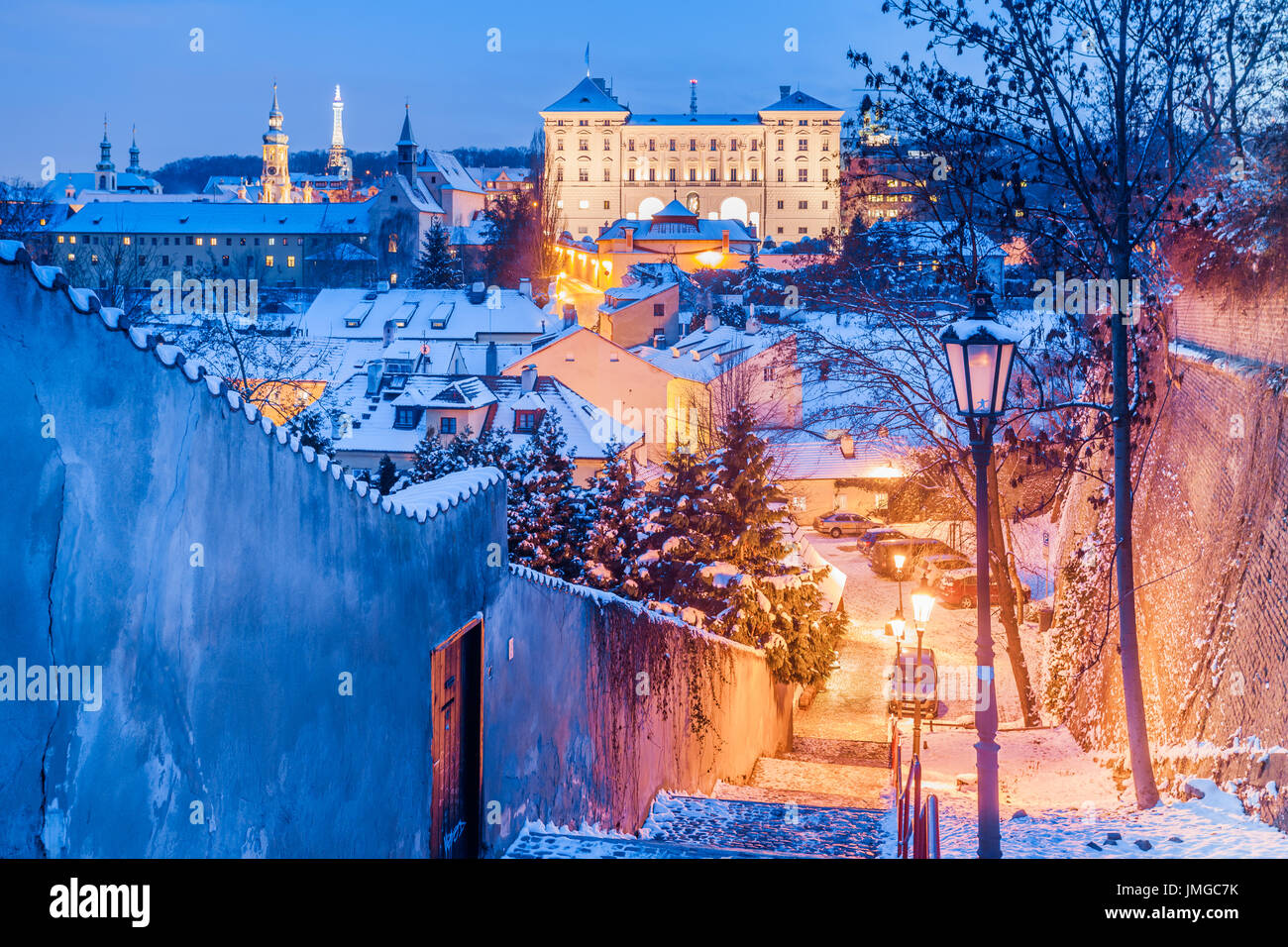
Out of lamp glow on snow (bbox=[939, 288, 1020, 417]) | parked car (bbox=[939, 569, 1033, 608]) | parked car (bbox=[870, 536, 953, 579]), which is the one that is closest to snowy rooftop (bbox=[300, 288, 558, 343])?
parked car (bbox=[870, 536, 953, 579])

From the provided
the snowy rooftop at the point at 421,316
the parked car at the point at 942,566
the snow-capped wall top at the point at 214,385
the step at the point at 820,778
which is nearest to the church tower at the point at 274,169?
the snowy rooftop at the point at 421,316

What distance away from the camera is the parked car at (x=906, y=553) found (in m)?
33.9

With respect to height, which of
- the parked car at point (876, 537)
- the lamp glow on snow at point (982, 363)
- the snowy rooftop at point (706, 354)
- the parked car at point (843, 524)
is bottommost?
the parked car at point (876, 537)

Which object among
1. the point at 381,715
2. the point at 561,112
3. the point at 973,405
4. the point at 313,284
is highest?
the point at 561,112

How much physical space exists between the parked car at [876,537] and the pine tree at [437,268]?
1657 inches

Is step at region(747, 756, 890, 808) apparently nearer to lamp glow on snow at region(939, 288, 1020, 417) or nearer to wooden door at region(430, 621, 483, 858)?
wooden door at region(430, 621, 483, 858)

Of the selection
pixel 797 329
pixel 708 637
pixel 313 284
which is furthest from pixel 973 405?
pixel 313 284

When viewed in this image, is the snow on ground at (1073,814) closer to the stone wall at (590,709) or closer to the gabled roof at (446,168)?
the stone wall at (590,709)

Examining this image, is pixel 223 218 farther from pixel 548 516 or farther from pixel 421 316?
pixel 548 516

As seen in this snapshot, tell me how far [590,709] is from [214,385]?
6583 millimetres

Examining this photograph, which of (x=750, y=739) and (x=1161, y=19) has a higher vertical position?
(x=1161, y=19)

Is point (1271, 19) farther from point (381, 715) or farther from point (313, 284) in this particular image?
point (313, 284)
